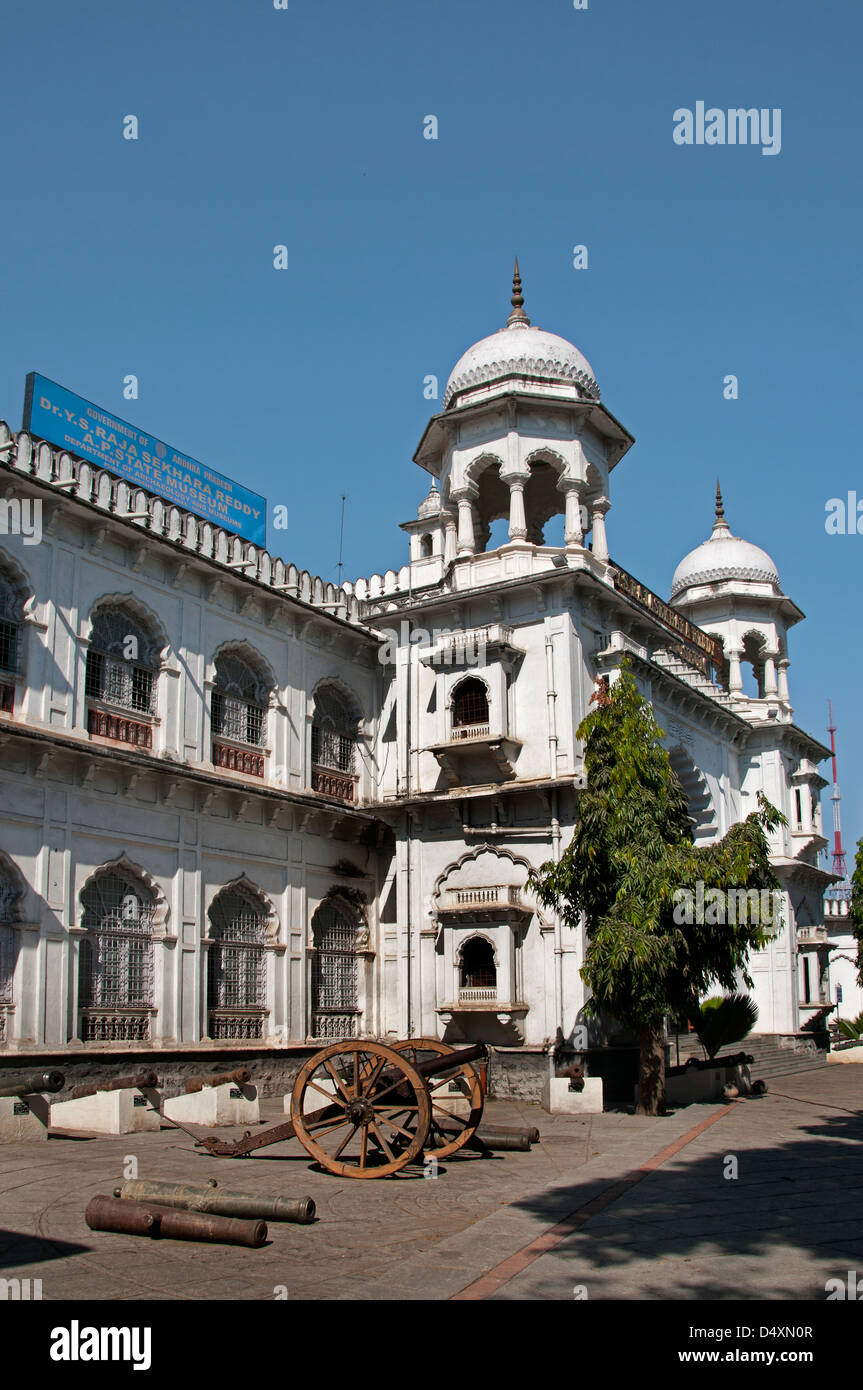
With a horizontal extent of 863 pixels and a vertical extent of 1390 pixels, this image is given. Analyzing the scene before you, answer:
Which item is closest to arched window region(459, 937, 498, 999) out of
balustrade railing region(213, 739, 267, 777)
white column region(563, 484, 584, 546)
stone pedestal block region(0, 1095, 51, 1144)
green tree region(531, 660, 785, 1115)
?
green tree region(531, 660, 785, 1115)

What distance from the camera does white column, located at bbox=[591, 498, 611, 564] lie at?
24.3 m

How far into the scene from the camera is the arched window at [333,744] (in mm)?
23578

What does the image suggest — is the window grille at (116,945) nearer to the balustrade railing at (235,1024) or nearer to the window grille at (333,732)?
the balustrade railing at (235,1024)

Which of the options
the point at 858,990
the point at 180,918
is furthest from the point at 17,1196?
the point at 858,990

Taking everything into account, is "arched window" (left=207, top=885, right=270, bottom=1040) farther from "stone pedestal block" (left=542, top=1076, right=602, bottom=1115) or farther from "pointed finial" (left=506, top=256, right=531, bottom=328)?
"pointed finial" (left=506, top=256, right=531, bottom=328)

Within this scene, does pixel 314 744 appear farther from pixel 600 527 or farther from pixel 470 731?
pixel 600 527

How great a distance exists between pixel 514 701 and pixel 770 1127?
8.86 m

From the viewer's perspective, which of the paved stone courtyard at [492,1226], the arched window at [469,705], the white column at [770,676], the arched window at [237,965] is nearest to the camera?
the paved stone courtyard at [492,1226]

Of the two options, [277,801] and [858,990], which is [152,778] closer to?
[277,801]

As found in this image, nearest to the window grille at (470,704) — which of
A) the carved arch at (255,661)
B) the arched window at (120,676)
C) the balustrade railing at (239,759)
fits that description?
the carved arch at (255,661)

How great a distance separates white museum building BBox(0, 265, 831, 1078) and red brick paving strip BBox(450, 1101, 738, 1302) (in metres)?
8.55

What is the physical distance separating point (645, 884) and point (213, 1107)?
6.55 meters

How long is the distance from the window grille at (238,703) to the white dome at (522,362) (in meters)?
7.45

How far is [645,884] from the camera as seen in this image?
17156 millimetres
